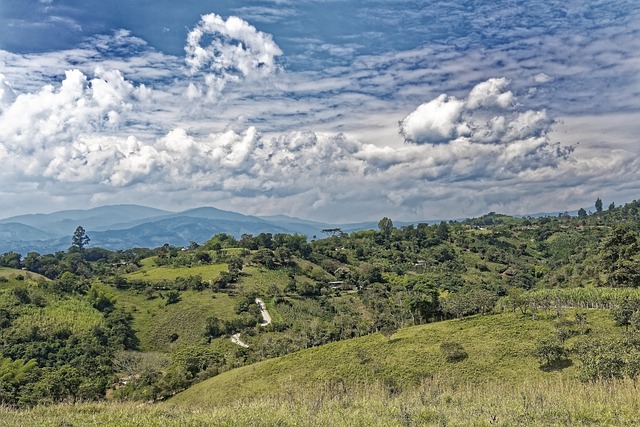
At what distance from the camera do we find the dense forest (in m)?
63.1

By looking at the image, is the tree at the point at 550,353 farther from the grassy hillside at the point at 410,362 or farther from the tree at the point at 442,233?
the tree at the point at 442,233

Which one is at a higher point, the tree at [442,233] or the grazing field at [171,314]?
the tree at [442,233]

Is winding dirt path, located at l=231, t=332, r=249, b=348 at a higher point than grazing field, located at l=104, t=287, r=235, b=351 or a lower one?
lower

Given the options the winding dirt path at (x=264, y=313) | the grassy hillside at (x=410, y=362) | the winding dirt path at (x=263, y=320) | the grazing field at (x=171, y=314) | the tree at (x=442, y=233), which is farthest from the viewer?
the tree at (x=442, y=233)

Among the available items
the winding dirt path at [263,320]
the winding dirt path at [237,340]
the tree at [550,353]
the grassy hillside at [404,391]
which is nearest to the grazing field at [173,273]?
the winding dirt path at [263,320]

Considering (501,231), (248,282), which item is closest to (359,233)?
(501,231)

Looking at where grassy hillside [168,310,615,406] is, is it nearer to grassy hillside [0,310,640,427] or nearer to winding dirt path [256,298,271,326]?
grassy hillside [0,310,640,427]

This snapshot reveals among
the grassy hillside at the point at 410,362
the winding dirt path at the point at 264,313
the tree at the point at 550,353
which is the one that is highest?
the tree at the point at 550,353

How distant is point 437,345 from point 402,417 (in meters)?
35.9

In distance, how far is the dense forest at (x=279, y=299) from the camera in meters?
63.1

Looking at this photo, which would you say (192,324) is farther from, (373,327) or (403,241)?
(403,241)

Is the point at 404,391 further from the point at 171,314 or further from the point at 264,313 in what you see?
the point at 171,314

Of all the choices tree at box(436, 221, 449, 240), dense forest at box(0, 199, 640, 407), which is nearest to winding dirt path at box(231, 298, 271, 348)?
Answer: dense forest at box(0, 199, 640, 407)

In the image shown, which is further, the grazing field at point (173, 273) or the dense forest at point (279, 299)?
the grazing field at point (173, 273)
